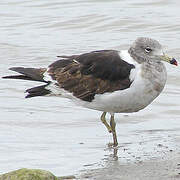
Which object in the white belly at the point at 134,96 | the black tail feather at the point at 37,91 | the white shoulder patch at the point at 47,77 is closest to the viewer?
the white belly at the point at 134,96

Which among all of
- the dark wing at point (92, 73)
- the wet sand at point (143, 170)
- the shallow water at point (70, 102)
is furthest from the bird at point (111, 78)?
the wet sand at point (143, 170)

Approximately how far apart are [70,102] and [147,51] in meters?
2.25

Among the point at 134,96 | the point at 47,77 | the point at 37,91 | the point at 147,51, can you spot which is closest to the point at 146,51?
the point at 147,51

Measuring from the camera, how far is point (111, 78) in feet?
24.8

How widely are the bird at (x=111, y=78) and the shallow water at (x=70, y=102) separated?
49cm

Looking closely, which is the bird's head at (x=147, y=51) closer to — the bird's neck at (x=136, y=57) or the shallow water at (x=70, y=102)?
the bird's neck at (x=136, y=57)

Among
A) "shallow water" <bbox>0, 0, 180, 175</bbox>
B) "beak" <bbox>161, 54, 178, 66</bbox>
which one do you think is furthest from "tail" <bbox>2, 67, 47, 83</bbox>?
"beak" <bbox>161, 54, 178, 66</bbox>

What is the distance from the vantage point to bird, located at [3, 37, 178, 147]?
Result: 7.38m

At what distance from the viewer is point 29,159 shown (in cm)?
711

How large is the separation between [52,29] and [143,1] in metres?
2.53

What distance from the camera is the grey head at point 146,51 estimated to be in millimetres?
7617

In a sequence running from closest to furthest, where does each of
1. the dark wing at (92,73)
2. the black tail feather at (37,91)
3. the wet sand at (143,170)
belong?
the wet sand at (143,170), the dark wing at (92,73), the black tail feather at (37,91)

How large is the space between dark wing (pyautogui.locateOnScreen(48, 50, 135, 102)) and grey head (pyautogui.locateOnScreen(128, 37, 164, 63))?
20cm

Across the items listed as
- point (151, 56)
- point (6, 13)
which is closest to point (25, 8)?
point (6, 13)
